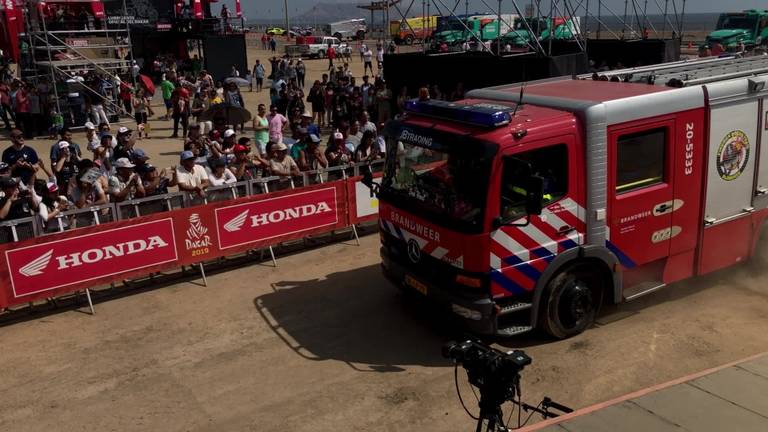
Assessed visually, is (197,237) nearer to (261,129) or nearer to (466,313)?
(466,313)

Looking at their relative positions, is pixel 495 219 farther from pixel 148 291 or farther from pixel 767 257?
pixel 148 291

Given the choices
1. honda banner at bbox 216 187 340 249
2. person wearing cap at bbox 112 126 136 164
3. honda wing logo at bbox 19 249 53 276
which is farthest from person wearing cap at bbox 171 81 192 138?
honda wing logo at bbox 19 249 53 276

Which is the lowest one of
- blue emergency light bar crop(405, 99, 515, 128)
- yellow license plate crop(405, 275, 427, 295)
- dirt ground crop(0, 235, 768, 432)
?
dirt ground crop(0, 235, 768, 432)

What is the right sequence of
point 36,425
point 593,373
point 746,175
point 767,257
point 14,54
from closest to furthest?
point 36,425 → point 593,373 → point 746,175 → point 767,257 → point 14,54

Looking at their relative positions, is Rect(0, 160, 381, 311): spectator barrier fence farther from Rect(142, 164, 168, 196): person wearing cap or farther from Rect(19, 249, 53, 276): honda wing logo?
Rect(142, 164, 168, 196): person wearing cap

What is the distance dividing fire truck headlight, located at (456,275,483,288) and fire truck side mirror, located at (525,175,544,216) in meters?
0.89

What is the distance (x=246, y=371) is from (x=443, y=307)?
224 centimetres

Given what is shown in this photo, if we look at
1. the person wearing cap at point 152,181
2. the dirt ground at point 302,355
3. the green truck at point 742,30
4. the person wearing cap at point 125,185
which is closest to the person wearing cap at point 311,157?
the person wearing cap at point 152,181

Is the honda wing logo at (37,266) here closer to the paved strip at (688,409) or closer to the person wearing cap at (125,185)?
the person wearing cap at (125,185)

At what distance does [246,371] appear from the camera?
7.23 meters

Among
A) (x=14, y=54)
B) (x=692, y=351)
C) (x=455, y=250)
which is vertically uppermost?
(x=14, y=54)

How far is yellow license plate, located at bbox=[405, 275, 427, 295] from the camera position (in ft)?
24.5

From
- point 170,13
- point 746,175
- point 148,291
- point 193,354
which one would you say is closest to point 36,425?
point 193,354

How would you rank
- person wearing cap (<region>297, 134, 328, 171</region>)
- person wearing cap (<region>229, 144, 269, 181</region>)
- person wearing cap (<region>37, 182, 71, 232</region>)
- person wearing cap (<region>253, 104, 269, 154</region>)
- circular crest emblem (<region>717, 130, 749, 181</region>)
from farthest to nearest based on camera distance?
person wearing cap (<region>253, 104, 269, 154</region>)
person wearing cap (<region>297, 134, 328, 171</region>)
person wearing cap (<region>229, 144, 269, 181</region>)
person wearing cap (<region>37, 182, 71, 232</region>)
circular crest emblem (<region>717, 130, 749, 181</region>)
